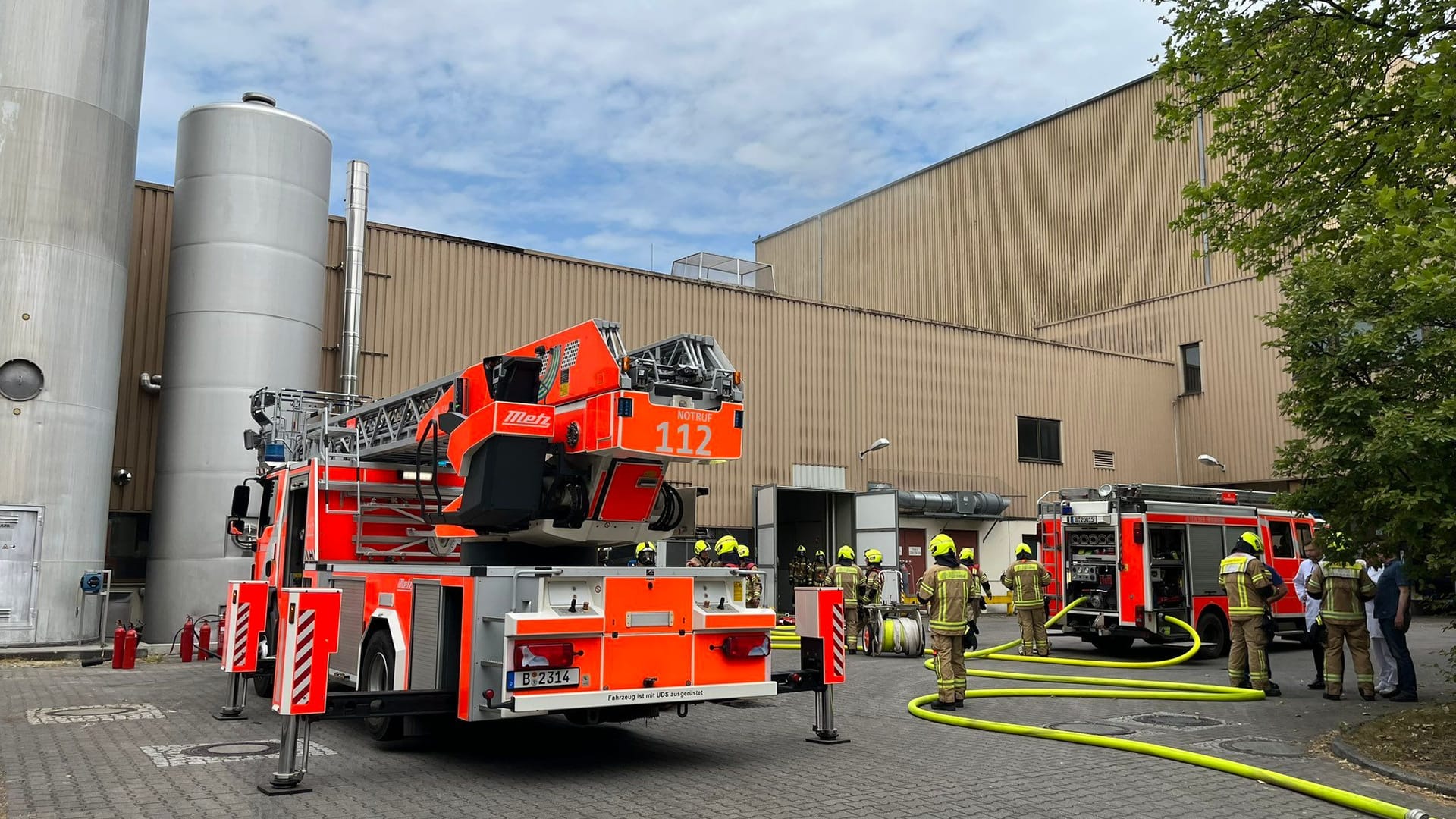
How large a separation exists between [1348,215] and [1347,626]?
4653 mm

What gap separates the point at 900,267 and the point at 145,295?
3483 centimetres

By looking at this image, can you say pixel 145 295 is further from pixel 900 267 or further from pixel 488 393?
pixel 900 267

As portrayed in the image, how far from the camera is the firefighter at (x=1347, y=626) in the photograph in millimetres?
12250

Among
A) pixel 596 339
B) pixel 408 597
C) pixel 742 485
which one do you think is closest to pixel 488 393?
pixel 596 339

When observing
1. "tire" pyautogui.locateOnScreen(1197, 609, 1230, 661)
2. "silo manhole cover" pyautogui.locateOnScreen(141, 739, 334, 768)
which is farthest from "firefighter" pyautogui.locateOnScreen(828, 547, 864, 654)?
"silo manhole cover" pyautogui.locateOnScreen(141, 739, 334, 768)

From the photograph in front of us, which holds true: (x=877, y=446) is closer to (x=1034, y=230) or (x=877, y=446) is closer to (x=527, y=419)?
(x=527, y=419)

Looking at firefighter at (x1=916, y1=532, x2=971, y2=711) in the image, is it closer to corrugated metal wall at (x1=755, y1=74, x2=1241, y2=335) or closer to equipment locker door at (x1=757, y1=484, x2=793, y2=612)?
equipment locker door at (x1=757, y1=484, x2=793, y2=612)

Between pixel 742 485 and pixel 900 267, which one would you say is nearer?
pixel 742 485

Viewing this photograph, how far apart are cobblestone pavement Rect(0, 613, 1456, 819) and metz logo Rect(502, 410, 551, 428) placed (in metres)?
2.65

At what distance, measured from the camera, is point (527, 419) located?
8.57 meters

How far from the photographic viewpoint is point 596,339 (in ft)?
27.9

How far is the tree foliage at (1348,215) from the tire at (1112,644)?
7.13 metres

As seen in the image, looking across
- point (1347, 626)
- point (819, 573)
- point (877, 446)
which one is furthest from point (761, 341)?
point (1347, 626)

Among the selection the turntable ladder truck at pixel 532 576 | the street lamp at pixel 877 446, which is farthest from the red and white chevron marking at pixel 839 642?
the street lamp at pixel 877 446
